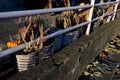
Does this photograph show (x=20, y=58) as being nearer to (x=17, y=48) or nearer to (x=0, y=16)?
(x=17, y=48)

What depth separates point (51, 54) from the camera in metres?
2.73

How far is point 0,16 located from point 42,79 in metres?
0.88

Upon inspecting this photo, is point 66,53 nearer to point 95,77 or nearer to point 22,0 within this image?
point 95,77

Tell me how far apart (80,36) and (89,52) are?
1.13ft

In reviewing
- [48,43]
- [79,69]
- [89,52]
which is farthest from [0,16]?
[89,52]

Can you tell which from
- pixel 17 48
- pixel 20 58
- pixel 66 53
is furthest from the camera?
pixel 66 53

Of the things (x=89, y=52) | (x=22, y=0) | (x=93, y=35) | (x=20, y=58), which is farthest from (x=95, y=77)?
(x=22, y=0)

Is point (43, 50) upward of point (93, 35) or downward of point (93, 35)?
upward

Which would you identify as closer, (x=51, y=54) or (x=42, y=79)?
(x=42, y=79)

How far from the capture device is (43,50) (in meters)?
2.51

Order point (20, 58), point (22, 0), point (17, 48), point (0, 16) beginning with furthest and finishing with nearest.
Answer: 1. point (22, 0)
2. point (20, 58)
3. point (17, 48)
4. point (0, 16)

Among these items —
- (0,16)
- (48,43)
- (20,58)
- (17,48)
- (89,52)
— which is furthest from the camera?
(89,52)

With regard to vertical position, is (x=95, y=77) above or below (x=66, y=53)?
below

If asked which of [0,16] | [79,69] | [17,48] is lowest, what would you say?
[79,69]
